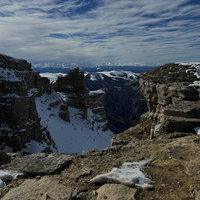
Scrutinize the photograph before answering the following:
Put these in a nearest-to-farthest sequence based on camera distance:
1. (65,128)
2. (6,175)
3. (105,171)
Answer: (105,171)
(6,175)
(65,128)

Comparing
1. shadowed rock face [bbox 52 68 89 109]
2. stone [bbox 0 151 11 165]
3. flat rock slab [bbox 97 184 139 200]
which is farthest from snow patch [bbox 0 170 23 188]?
shadowed rock face [bbox 52 68 89 109]

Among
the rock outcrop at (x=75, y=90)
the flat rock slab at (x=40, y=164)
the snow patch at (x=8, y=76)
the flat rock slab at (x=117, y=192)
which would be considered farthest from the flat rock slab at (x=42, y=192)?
the rock outcrop at (x=75, y=90)

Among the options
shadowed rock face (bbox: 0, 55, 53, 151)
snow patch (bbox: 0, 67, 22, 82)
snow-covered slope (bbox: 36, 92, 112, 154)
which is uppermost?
snow patch (bbox: 0, 67, 22, 82)

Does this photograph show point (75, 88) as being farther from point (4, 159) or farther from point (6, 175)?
point (6, 175)

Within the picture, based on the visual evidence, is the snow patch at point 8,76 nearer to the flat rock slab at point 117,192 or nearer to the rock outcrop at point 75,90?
the flat rock slab at point 117,192

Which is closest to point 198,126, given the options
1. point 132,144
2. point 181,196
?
point 132,144

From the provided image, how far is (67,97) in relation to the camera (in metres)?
53.4

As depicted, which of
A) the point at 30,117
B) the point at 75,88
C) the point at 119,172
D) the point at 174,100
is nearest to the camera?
the point at 119,172

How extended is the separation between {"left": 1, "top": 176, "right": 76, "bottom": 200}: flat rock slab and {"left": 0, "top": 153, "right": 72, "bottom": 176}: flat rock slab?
61.3 inches

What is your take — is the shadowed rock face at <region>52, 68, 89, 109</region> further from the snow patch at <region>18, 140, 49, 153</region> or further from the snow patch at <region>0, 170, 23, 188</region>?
the snow patch at <region>0, 170, 23, 188</region>

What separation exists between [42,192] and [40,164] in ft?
8.95

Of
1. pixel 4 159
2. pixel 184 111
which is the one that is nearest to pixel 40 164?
pixel 4 159

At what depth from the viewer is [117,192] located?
3994 millimetres

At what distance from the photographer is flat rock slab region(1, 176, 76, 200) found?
12.6 feet
